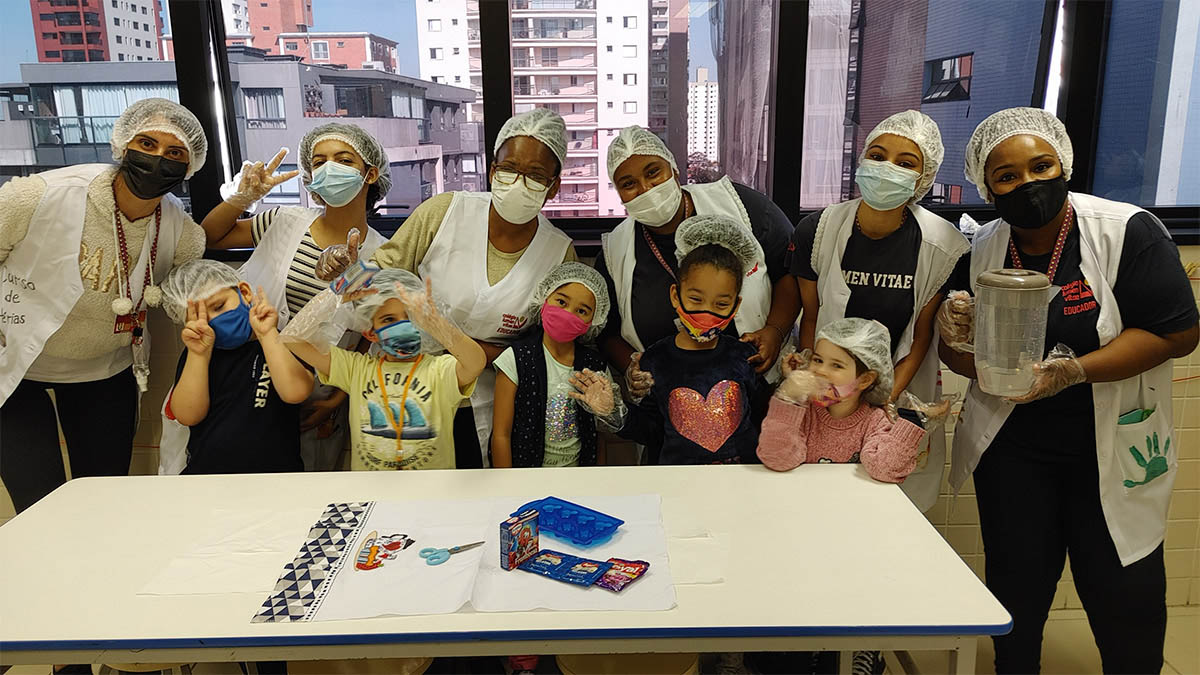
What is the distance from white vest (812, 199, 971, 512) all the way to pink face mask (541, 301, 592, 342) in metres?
0.71

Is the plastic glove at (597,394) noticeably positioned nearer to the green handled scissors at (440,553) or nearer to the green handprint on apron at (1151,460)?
the green handled scissors at (440,553)

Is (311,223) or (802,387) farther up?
(311,223)

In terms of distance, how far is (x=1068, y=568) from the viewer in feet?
10.4

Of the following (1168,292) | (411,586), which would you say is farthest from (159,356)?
(1168,292)

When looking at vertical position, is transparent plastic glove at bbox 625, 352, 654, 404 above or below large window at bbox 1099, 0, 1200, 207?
below

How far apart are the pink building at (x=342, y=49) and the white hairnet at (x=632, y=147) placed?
125cm

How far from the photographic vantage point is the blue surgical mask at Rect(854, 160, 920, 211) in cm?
232

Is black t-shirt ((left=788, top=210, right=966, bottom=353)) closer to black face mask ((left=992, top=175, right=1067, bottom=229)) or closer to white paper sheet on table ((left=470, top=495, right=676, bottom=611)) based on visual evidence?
black face mask ((left=992, top=175, right=1067, bottom=229))

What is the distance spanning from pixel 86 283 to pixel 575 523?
173 centimetres

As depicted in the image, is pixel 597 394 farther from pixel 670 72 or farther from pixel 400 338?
pixel 670 72

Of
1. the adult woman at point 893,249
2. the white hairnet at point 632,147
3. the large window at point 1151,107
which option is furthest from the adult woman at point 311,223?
the large window at point 1151,107

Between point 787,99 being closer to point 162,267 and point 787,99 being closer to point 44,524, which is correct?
point 162,267

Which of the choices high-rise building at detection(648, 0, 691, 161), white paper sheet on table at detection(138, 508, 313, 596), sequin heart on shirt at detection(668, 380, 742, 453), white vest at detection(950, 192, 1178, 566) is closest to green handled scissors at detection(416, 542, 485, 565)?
white paper sheet on table at detection(138, 508, 313, 596)

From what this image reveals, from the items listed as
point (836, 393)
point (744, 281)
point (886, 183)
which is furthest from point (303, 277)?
point (886, 183)
